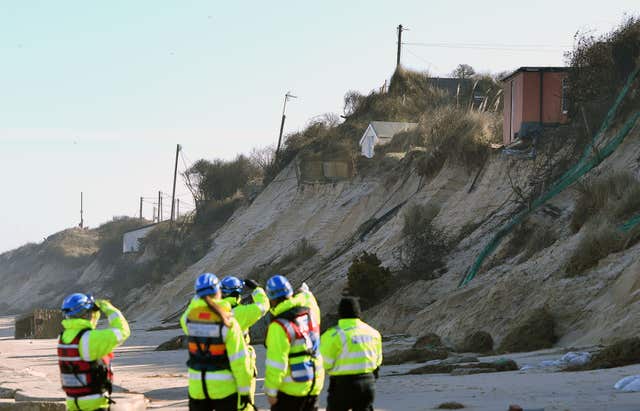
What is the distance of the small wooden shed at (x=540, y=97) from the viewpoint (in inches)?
1380

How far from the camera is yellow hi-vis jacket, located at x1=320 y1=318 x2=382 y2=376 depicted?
9.62m

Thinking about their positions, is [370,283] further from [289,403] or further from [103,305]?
[103,305]

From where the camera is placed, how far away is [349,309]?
9.76 m

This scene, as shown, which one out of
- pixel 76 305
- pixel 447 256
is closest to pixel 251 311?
pixel 76 305

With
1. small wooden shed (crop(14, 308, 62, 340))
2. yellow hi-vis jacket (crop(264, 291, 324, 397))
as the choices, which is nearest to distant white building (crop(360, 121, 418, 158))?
small wooden shed (crop(14, 308, 62, 340))

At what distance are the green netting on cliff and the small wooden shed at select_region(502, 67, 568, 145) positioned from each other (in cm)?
317

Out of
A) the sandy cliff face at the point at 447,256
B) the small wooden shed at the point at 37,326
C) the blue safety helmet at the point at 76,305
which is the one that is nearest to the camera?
the blue safety helmet at the point at 76,305

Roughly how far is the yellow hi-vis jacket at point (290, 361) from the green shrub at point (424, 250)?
21.8 metres

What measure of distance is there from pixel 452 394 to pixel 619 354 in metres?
3.18

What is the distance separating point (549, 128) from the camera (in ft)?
114

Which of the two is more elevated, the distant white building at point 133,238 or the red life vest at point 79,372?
the red life vest at point 79,372

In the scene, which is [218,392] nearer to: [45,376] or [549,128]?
[45,376]

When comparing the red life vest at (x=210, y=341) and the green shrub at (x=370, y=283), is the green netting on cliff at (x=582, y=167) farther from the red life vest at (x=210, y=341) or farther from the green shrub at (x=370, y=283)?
the red life vest at (x=210, y=341)

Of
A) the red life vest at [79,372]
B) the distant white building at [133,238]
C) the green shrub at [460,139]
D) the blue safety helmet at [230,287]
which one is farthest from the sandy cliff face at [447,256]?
the distant white building at [133,238]
